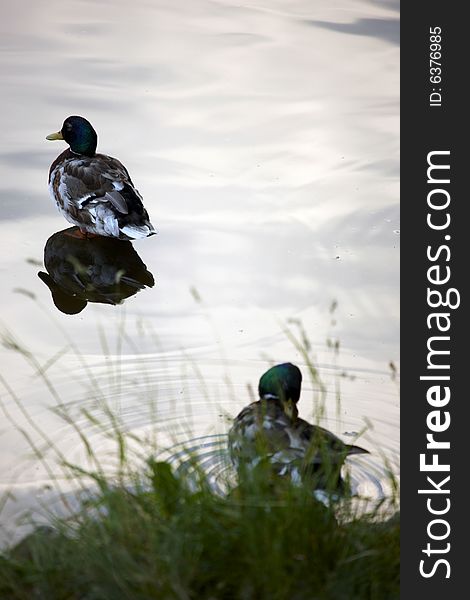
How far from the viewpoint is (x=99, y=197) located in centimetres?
771

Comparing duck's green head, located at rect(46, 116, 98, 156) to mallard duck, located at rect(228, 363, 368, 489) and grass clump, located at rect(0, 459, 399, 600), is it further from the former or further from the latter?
grass clump, located at rect(0, 459, 399, 600)

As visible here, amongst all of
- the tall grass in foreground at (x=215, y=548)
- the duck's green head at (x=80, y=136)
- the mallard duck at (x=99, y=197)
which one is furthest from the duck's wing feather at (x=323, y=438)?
the duck's green head at (x=80, y=136)

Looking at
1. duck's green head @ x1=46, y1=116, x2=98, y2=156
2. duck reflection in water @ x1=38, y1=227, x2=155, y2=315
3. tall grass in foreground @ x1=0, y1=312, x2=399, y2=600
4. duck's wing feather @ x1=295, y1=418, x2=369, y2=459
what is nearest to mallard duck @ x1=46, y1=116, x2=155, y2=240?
duck reflection in water @ x1=38, y1=227, x2=155, y2=315

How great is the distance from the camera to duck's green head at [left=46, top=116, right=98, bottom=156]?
8.47 m

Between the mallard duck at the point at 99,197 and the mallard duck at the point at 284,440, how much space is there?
323 centimetres

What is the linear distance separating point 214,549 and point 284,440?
66 cm

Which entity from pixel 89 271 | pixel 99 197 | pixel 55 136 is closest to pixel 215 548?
pixel 89 271

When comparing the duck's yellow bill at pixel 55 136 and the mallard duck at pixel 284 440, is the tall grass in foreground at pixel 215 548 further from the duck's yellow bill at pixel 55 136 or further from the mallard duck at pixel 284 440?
the duck's yellow bill at pixel 55 136

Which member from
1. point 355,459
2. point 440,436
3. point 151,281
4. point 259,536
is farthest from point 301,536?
point 151,281

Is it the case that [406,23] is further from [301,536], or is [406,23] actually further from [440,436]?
[301,536]

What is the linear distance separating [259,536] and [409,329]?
1.01m

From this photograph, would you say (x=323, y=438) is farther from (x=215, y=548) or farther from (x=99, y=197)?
(x=99, y=197)

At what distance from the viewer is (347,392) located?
5344mm

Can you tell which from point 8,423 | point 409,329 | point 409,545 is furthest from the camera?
point 8,423
